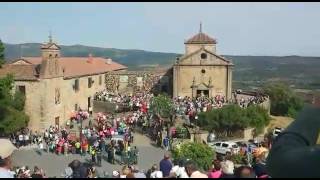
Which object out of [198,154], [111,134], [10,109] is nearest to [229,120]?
[111,134]

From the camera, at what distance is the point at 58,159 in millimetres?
26906

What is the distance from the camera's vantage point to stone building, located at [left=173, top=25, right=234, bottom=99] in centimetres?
4978

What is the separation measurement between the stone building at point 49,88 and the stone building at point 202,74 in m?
9.24

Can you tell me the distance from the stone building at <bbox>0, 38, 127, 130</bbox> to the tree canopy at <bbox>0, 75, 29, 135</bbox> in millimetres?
845

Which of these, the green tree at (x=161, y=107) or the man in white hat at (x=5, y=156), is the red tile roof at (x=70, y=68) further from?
the man in white hat at (x=5, y=156)

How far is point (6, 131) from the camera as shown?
1256 inches

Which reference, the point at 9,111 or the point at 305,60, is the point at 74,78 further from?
the point at 305,60

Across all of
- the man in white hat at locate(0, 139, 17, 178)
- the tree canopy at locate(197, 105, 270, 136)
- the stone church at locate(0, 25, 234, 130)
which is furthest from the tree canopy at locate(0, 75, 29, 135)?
the man in white hat at locate(0, 139, 17, 178)

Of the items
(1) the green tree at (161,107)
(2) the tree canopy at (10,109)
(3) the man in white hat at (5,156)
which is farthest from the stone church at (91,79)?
(3) the man in white hat at (5,156)

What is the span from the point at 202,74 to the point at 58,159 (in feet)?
83.7

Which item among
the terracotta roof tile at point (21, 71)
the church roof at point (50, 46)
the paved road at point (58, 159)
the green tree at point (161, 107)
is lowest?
the paved road at point (58, 159)

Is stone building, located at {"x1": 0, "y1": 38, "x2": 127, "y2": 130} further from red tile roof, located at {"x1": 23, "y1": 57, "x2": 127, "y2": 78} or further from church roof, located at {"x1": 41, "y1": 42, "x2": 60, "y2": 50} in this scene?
red tile roof, located at {"x1": 23, "y1": 57, "x2": 127, "y2": 78}

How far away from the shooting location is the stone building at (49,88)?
1442 inches

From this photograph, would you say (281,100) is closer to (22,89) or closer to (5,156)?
(22,89)
